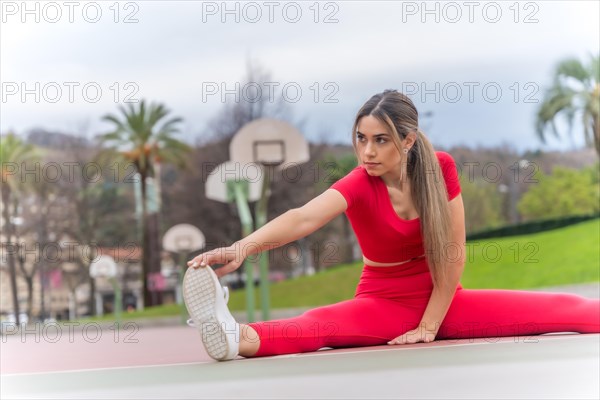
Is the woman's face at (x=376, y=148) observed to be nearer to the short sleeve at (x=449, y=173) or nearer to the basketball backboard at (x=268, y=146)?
the short sleeve at (x=449, y=173)

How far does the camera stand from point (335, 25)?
1717 cm

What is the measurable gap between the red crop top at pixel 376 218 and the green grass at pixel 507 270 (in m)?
15.2

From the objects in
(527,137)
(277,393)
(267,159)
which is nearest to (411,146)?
(277,393)

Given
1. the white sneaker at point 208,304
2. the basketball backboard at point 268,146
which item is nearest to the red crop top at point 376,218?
the white sneaker at point 208,304

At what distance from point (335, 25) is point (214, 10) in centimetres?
234

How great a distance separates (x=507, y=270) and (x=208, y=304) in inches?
709

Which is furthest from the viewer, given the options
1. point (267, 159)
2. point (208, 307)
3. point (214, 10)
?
point (214, 10)

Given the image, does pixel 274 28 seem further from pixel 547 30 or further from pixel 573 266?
pixel 573 266

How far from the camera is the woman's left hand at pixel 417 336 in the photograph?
288 cm

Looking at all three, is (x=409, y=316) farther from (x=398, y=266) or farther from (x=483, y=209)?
(x=483, y=209)

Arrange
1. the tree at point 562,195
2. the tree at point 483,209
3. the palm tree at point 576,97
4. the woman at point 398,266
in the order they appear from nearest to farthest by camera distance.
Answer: the woman at point 398,266 < the palm tree at point 576,97 < the tree at point 562,195 < the tree at point 483,209

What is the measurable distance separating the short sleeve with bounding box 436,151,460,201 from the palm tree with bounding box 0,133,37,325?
16116 millimetres

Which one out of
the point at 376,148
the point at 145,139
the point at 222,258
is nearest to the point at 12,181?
the point at 145,139

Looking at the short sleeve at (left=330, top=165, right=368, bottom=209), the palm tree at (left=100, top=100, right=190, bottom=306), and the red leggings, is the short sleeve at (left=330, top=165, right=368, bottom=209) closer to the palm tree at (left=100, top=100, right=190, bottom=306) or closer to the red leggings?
the red leggings
